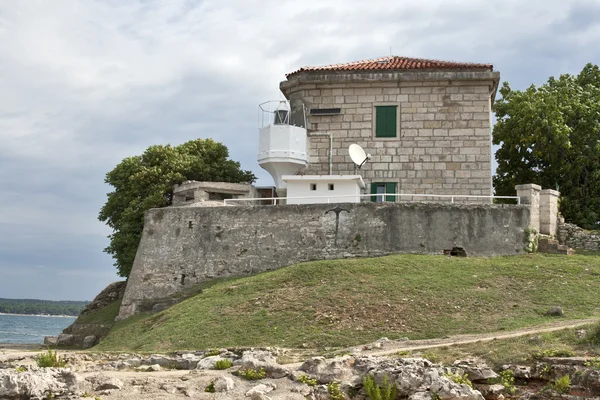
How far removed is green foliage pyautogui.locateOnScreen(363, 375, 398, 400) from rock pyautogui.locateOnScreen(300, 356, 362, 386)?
1.56 ft

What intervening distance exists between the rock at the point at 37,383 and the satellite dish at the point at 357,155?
67.3 feet

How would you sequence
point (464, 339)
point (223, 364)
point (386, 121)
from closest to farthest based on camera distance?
point (223, 364) < point (464, 339) < point (386, 121)

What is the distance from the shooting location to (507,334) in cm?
2217

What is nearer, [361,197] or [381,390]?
[381,390]

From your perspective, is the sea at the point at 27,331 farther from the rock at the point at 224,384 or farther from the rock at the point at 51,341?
the rock at the point at 224,384

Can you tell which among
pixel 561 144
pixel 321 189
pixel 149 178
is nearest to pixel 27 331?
pixel 149 178

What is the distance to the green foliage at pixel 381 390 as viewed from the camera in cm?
1694

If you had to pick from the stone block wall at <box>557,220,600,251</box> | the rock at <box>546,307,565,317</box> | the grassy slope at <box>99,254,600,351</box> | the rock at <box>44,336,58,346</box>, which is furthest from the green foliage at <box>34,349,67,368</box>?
the stone block wall at <box>557,220,600,251</box>

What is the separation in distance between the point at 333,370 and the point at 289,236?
49.6 feet

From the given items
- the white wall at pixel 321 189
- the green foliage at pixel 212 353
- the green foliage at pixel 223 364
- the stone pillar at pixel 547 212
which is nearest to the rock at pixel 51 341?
the white wall at pixel 321 189

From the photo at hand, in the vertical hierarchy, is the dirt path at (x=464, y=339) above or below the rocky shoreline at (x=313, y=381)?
above

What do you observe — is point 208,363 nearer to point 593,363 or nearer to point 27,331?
point 593,363

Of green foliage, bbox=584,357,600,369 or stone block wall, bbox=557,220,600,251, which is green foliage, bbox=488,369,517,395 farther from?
stone block wall, bbox=557,220,600,251

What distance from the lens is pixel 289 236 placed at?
32812 millimetres
